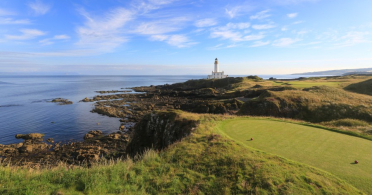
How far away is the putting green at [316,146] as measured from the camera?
665 cm

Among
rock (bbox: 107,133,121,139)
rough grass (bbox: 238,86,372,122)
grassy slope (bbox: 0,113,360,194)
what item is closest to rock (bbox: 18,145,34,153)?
rock (bbox: 107,133,121,139)

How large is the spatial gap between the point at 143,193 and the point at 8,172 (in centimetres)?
525

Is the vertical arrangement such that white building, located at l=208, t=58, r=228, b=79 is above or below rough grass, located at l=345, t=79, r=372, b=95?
above

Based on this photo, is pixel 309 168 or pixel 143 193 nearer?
pixel 143 193

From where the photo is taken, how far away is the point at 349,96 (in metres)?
24.3

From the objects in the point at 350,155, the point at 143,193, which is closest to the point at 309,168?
the point at 350,155

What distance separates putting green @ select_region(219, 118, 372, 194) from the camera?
21.8ft

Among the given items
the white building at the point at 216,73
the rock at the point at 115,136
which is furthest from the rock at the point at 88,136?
the white building at the point at 216,73

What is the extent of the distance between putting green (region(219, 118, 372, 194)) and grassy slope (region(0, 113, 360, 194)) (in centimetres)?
66

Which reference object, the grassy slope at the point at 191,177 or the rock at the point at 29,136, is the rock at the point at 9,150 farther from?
the grassy slope at the point at 191,177

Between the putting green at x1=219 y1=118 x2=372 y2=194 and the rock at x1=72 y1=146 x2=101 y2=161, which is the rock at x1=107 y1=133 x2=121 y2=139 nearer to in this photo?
the rock at x1=72 y1=146 x2=101 y2=161

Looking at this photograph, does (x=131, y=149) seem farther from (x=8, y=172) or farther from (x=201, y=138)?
(x=8, y=172)

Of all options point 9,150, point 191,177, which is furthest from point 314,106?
point 9,150

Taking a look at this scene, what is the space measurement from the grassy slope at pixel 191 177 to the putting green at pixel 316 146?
663 millimetres
